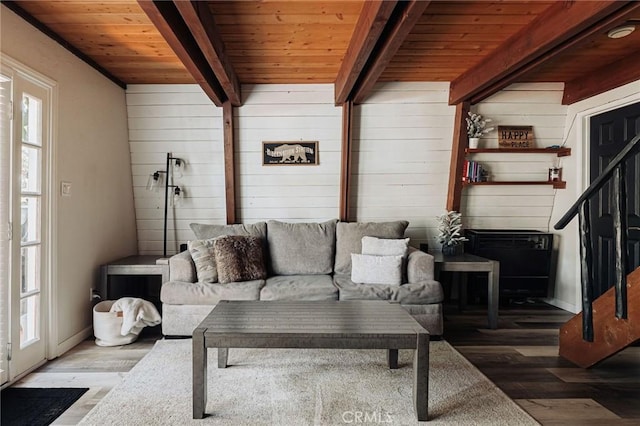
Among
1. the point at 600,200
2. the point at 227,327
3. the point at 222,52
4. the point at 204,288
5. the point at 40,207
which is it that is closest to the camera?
the point at 227,327

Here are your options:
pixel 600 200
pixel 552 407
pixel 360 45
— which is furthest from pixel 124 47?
pixel 600 200

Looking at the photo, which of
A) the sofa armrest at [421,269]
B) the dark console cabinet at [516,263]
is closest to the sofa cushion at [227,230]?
the sofa armrest at [421,269]

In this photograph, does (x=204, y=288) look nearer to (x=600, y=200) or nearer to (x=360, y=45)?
(x=360, y=45)

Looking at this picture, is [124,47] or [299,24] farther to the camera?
[124,47]

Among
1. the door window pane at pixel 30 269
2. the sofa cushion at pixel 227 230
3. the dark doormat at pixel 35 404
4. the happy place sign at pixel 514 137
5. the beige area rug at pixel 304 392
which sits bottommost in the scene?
the dark doormat at pixel 35 404

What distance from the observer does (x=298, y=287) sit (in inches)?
124

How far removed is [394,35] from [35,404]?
2.91 meters

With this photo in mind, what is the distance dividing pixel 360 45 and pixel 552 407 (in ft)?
7.87

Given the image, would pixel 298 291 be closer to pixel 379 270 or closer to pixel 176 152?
pixel 379 270

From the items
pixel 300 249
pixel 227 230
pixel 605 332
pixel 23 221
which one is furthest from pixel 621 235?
pixel 23 221

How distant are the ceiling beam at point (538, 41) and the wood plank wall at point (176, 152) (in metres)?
2.52

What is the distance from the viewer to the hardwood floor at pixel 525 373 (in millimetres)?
2061

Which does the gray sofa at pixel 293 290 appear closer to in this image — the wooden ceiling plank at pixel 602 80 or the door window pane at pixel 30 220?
the door window pane at pixel 30 220

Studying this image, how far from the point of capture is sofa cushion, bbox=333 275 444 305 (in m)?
3.06
